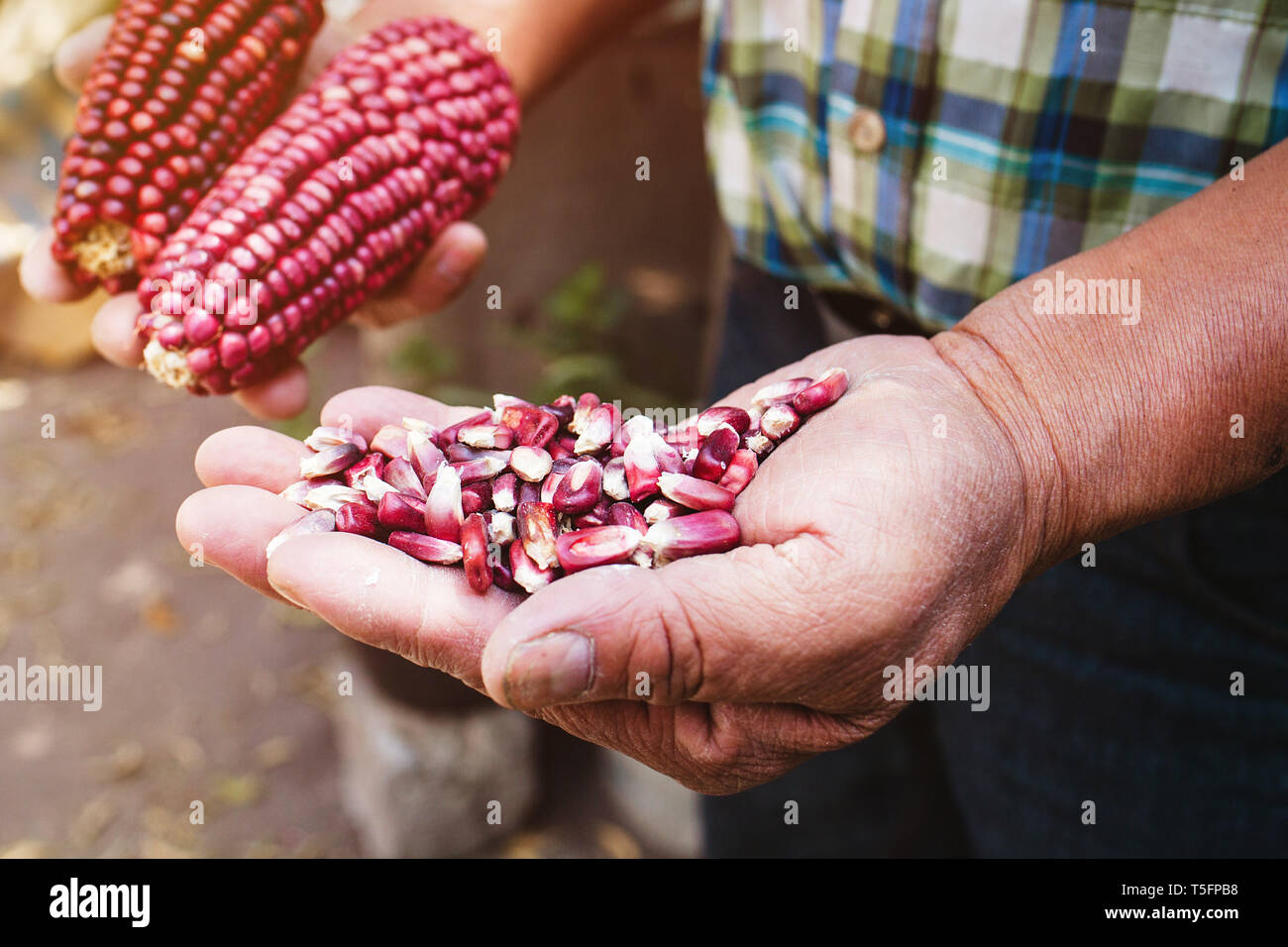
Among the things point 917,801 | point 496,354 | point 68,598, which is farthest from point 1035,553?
point 68,598

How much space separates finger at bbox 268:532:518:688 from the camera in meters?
1.20

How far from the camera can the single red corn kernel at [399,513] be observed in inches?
54.0

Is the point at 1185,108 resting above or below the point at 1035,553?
above

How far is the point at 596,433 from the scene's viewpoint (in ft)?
4.97

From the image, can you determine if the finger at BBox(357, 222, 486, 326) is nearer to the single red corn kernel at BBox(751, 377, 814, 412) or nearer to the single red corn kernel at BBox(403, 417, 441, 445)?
the single red corn kernel at BBox(403, 417, 441, 445)

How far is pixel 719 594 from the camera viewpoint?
116 cm

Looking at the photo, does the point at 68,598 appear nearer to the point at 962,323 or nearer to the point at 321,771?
the point at 321,771

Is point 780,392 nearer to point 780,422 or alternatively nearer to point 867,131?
point 780,422

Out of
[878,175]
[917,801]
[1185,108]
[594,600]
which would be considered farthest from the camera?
[917,801]

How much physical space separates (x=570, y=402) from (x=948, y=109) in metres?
0.86

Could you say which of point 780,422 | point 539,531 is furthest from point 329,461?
point 780,422

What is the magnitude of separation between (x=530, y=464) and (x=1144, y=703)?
1.24m

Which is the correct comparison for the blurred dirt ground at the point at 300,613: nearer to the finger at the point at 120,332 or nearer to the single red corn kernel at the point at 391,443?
the finger at the point at 120,332

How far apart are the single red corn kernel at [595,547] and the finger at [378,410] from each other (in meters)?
0.49
